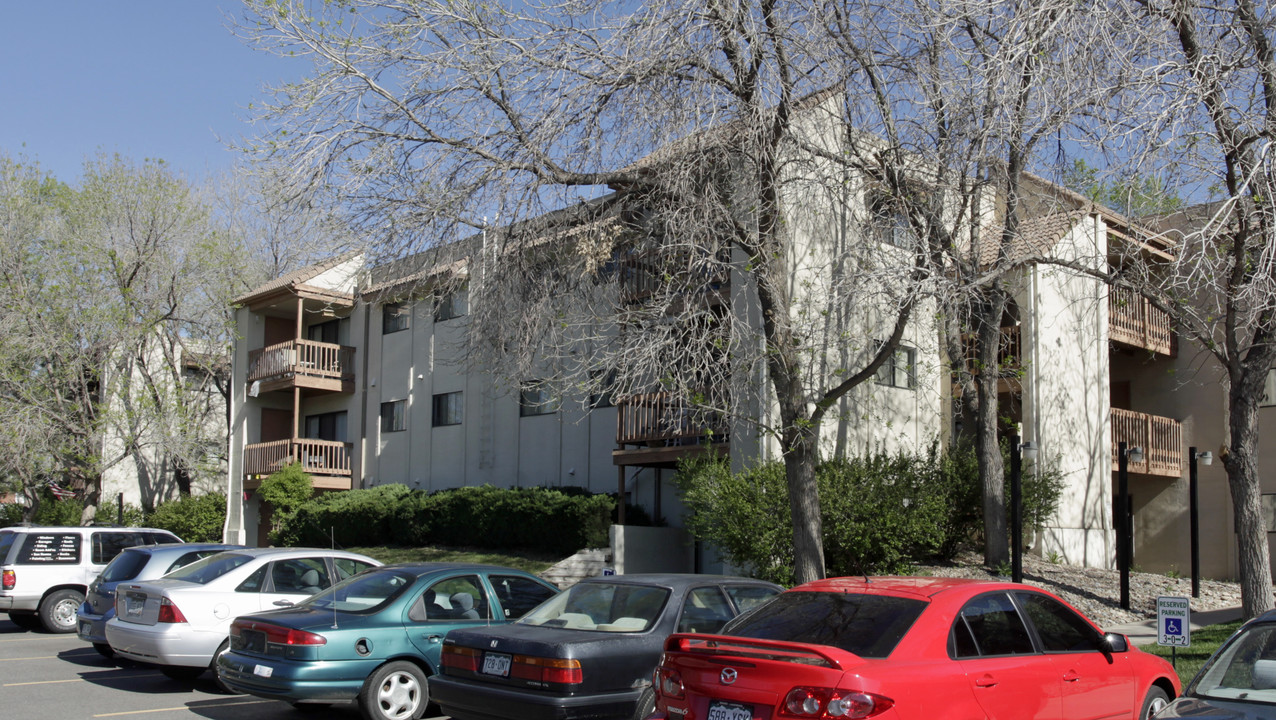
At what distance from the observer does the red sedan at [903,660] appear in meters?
5.34

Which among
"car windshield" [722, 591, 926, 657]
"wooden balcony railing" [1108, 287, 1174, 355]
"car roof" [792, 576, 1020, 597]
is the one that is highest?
"wooden balcony railing" [1108, 287, 1174, 355]

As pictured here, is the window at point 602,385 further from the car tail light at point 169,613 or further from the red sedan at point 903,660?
the red sedan at point 903,660

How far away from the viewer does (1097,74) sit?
38.7 ft

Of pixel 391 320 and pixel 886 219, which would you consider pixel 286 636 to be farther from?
pixel 391 320

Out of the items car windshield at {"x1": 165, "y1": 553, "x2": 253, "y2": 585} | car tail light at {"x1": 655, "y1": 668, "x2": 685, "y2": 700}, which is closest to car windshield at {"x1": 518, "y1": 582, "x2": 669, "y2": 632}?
car tail light at {"x1": 655, "y1": 668, "x2": 685, "y2": 700}

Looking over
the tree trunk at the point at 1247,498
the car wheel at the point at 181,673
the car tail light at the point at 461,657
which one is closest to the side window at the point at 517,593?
the car tail light at the point at 461,657

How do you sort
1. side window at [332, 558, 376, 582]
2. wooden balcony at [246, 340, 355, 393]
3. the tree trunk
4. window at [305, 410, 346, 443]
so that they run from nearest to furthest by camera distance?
1. side window at [332, 558, 376, 582]
2. the tree trunk
3. wooden balcony at [246, 340, 355, 393]
4. window at [305, 410, 346, 443]

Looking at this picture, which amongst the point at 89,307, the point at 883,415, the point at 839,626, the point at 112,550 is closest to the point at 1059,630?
the point at 839,626

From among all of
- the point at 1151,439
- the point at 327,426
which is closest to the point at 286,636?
the point at 1151,439

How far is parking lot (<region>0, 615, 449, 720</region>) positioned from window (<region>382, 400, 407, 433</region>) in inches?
603

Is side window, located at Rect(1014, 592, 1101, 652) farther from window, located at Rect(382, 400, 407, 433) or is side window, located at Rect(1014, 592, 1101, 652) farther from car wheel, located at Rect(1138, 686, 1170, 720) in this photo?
window, located at Rect(382, 400, 407, 433)

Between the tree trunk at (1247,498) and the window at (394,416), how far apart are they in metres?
21.1

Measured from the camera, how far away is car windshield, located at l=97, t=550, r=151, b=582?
13.5 metres

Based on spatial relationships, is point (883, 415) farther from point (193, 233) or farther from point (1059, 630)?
point (193, 233)
